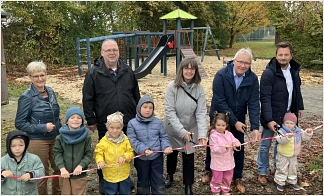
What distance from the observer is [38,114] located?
10.2 feet

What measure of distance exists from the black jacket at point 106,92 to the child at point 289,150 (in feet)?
5.73

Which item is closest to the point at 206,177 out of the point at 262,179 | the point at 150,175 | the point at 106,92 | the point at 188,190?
the point at 188,190

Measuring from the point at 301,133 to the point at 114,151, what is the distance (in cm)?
209

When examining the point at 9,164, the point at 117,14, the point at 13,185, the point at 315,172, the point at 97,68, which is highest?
the point at 117,14

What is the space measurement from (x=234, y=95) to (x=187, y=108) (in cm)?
57

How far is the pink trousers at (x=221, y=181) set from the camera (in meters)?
3.50

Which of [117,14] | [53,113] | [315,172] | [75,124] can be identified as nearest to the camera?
[75,124]

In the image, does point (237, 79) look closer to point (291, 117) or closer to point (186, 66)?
point (186, 66)

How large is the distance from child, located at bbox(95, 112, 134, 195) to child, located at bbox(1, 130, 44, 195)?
23.8 inches

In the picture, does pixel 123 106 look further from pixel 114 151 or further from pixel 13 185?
pixel 13 185

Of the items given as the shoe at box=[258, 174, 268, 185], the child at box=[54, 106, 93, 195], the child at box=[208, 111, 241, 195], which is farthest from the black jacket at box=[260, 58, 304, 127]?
→ the child at box=[54, 106, 93, 195]

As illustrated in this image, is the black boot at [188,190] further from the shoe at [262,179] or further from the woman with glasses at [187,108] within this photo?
the shoe at [262,179]

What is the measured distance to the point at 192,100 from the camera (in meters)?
3.41

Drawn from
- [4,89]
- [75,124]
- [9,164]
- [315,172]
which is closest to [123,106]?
[75,124]
